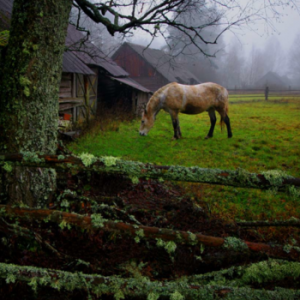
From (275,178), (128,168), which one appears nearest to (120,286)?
(128,168)

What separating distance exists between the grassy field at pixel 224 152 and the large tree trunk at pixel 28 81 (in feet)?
8.93

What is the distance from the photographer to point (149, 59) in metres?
25.3

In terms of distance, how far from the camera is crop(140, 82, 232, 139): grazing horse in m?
9.38

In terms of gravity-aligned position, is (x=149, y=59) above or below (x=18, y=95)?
above

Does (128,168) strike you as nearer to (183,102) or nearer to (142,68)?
(183,102)

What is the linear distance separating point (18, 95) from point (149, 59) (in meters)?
24.4

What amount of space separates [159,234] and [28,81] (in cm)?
208

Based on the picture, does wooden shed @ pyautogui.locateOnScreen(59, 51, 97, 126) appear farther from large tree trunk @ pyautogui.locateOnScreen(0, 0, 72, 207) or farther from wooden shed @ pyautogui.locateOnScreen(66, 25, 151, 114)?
large tree trunk @ pyautogui.locateOnScreen(0, 0, 72, 207)

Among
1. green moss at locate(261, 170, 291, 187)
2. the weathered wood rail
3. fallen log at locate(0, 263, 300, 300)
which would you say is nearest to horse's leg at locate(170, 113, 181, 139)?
the weathered wood rail

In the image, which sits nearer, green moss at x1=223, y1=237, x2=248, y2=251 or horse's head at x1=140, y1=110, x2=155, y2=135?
green moss at x1=223, y1=237, x2=248, y2=251

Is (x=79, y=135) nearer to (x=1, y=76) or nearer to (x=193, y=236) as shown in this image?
→ (x=1, y=76)

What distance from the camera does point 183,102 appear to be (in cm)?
947

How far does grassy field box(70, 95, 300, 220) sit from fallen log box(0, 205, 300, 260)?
1.91 meters

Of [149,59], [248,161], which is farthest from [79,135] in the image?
[149,59]
